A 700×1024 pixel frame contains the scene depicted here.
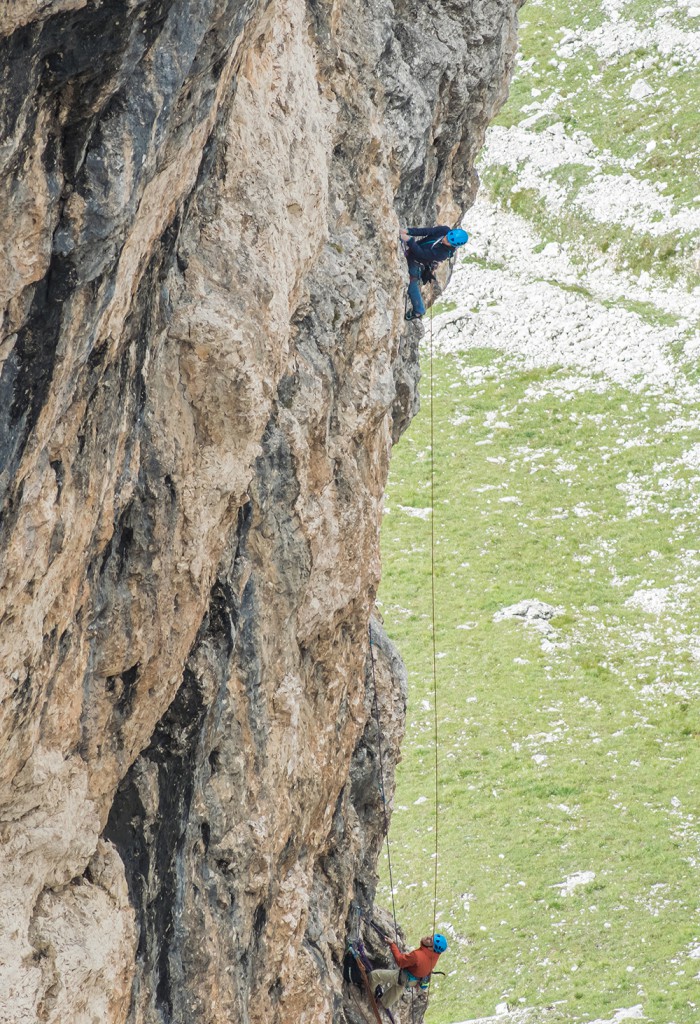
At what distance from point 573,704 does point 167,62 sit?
26003 mm

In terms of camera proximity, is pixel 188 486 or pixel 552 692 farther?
pixel 552 692

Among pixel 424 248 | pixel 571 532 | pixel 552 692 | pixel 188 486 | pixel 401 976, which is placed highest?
pixel 424 248

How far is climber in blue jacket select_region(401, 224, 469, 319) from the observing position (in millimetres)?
15458

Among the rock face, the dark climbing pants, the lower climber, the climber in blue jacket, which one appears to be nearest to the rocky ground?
the lower climber

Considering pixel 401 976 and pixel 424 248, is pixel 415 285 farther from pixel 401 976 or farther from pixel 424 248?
pixel 401 976

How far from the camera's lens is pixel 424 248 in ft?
52.3

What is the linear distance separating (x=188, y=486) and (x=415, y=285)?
895 centimetres

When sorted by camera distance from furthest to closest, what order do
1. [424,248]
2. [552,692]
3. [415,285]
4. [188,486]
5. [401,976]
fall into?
[552,692] → [415,285] → [424,248] → [401,976] → [188,486]

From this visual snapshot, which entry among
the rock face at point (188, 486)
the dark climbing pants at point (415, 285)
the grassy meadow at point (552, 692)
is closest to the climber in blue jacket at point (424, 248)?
the dark climbing pants at point (415, 285)

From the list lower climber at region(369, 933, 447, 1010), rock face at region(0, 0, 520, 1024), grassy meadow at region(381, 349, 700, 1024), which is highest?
rock face at region(0, 0, 520, 1024)

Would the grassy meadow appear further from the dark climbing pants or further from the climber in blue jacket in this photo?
the climber in blue jacket

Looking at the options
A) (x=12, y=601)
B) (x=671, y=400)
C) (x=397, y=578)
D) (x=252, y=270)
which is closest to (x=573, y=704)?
(x=397, y=578)

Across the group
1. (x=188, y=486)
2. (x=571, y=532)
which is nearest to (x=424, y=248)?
(x=188, y=486)

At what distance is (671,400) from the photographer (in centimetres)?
4125
